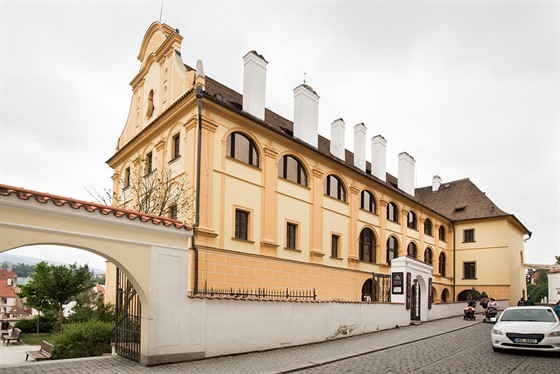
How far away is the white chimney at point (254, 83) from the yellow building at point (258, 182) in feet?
0.17

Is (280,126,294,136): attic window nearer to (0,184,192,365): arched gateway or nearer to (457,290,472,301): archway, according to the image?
(0,184,192,365): arched gateway

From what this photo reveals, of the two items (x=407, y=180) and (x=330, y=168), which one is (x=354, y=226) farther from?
(x=407, y=180)

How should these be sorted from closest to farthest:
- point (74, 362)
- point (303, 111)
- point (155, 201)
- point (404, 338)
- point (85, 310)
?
point (74, 362)
point (404, 338)
point (155, 201)
point (303, 111)
point (85, 310)

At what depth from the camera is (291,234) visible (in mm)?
23312

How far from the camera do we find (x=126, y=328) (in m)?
11.9

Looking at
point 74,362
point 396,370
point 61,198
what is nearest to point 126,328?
point 74,362

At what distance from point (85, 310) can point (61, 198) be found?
69.0ft

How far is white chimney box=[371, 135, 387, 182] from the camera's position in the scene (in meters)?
33.4

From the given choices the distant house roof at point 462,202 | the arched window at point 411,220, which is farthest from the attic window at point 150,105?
the distant house roof at point 462,202

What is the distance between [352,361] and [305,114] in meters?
16.0

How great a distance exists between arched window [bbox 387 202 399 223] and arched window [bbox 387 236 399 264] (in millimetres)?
1429

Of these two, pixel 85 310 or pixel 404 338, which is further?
pixel 85 310

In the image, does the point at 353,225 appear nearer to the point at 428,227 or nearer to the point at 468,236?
the point at 428,227

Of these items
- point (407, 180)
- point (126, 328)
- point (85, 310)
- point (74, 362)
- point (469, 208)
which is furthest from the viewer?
point (469, 208)
